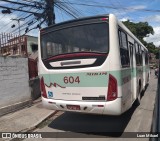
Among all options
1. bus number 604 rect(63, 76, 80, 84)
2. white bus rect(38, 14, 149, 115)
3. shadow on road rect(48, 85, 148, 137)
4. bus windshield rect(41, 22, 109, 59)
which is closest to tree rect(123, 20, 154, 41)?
shadow on road rect(48, 85, 148, 137)

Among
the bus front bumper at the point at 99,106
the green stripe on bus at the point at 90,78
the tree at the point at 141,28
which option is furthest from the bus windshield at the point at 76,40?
the tree at the point at 141,28

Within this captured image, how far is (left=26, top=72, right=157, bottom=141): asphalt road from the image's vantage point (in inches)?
256

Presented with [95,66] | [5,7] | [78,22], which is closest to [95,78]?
[95,66]

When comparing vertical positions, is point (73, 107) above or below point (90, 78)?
below

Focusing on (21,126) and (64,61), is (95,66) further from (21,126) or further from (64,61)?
(21,126)

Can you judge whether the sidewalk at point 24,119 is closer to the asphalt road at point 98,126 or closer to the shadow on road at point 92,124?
the asphalt road at point 98,126

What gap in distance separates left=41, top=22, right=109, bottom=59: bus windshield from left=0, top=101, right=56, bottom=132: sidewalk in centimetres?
213

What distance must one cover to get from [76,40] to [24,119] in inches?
135

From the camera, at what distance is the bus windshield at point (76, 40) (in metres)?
6.33

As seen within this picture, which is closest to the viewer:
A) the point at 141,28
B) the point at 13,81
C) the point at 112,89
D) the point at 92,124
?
the point at 112,89

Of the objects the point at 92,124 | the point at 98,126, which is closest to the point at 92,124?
the point at 92,124

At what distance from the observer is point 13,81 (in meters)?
10.1

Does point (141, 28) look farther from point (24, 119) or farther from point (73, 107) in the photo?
point (73, 107)

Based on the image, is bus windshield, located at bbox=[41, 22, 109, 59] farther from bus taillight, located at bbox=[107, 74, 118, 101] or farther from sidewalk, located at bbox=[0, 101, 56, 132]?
sidewalk, located at bbox=[0, 101, 56, 132]
